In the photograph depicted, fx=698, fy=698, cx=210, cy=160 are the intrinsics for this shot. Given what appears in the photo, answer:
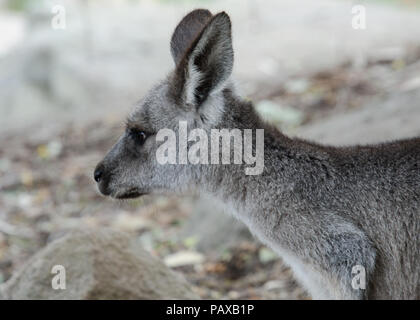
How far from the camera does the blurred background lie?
7.06 meters

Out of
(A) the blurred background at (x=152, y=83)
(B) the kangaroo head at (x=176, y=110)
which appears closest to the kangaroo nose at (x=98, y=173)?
(B) the kangaroo head at (x=176, y=110)

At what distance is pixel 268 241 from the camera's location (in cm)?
451

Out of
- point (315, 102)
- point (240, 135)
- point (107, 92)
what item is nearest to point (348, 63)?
point (315, 102)

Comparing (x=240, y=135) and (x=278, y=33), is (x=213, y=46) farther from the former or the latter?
(x=278, y=33)

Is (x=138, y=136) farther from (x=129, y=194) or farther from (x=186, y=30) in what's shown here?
(x=186, y=30)

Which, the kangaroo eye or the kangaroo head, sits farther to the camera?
the kangaroo eye

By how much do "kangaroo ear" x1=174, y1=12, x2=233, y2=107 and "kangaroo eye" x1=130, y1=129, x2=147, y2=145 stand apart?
0.41 meters

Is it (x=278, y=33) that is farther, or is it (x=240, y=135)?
(x=278, y=33)

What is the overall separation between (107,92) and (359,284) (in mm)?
8676

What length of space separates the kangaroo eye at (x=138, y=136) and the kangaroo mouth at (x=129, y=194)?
0.35m

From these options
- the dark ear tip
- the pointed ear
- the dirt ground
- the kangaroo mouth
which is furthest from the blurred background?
the dark ear tip

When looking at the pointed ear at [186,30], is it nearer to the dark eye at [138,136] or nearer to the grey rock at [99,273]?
the dark eye at [138,136]

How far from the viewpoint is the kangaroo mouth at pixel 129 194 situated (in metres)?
4.90

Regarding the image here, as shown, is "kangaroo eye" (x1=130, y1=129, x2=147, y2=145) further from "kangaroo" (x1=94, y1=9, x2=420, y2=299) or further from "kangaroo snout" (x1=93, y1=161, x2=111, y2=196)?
"kangaroo snout" (x1=93, y1=161, x2=111, y2=196)
